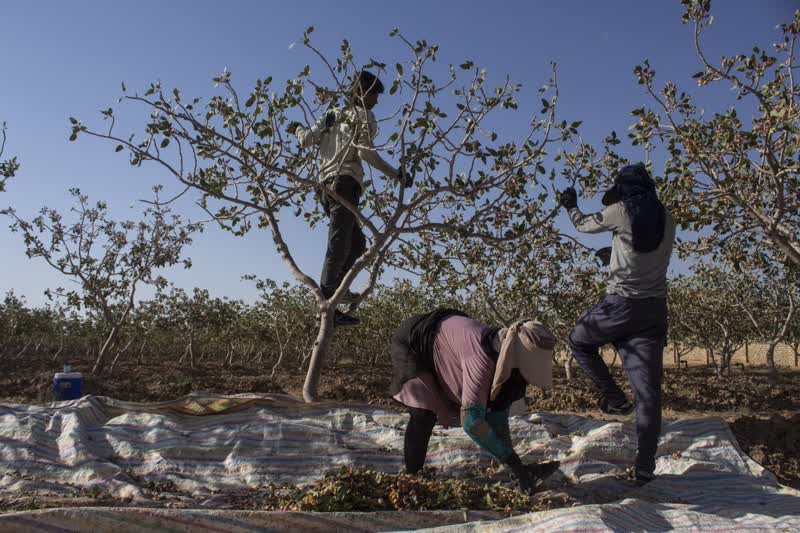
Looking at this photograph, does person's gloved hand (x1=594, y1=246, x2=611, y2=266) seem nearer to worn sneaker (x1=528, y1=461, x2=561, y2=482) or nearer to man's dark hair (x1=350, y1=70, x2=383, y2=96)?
worn sneaker (x1=528, y1=461, x2=561, y2=482)

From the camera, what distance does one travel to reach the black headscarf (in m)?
3.71

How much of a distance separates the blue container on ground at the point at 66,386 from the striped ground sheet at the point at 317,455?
3.71ft

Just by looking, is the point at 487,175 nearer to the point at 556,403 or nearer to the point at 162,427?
the point at 162,427

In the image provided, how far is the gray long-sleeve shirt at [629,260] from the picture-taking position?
3.74 metres

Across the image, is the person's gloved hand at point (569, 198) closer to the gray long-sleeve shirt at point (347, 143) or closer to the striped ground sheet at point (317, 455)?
the gray long-sleeve shirt at point (347, 143)

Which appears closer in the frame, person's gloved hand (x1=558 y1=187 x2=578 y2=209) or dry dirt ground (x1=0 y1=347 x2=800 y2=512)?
dry dirt ground (x1=0 y1=347 x2=800 y2=512)

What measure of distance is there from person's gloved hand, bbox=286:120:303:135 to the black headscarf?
2.97 meters

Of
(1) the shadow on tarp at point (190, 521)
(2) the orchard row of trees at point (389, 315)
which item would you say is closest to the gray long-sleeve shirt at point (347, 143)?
(1) the shadow on tarp at point (190, 521)

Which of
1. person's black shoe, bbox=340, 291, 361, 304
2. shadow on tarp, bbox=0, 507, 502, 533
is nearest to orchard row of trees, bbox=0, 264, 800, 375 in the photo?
person's black shoe, bbox=340, 291, 361, 304

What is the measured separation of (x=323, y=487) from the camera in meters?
2.94

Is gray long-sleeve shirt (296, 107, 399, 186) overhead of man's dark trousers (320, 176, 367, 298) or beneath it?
overhead

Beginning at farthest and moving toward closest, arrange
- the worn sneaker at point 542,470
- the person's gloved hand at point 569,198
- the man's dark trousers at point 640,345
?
the person's gloved hand at point 569,198 < the man's dark trousers at point 640,345 < the worn sneaker at point 542,470

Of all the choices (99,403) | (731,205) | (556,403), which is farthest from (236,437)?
(731,205)

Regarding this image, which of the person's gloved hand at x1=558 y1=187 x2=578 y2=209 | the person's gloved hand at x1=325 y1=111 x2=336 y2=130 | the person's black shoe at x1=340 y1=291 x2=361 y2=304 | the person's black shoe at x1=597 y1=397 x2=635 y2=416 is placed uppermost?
the person's gloved hand at x1=325 y1=111 x2=336 y2=130
